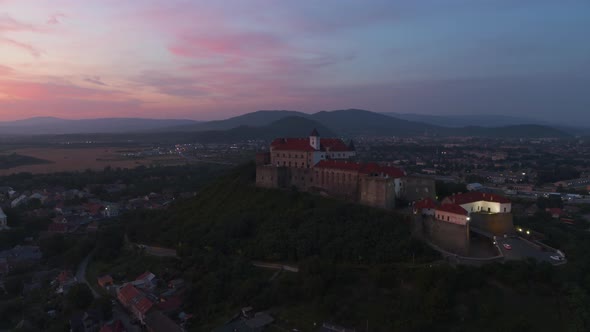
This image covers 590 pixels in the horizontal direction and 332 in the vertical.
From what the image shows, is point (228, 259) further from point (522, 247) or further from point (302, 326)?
point (522, 247)

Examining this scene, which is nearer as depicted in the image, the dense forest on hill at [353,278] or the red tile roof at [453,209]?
the dense forest on hill at [353,278]

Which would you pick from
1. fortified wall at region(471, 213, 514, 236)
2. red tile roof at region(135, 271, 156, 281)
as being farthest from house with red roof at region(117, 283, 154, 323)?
fortified wall at region(471, 213, 514, 236)

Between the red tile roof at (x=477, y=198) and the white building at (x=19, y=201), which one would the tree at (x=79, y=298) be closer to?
the red tile roof at (x=477, y=198)

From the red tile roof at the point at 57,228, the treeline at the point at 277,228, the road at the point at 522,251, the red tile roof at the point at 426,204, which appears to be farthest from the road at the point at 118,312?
the road at the point at 522,251

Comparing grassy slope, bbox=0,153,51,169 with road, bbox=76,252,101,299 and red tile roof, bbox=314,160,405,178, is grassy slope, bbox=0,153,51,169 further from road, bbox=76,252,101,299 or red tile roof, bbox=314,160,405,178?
red tile roof, bbox=314,160,405,178

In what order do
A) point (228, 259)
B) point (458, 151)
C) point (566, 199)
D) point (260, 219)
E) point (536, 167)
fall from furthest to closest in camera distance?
point (458, 151) < point (536, 167) < point (566, 199) < point (260, 219) < point (228, 259)

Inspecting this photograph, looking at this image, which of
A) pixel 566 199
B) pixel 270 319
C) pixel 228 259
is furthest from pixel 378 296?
pixel 566 199

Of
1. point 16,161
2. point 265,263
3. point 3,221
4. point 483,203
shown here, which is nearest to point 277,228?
point 265,263
